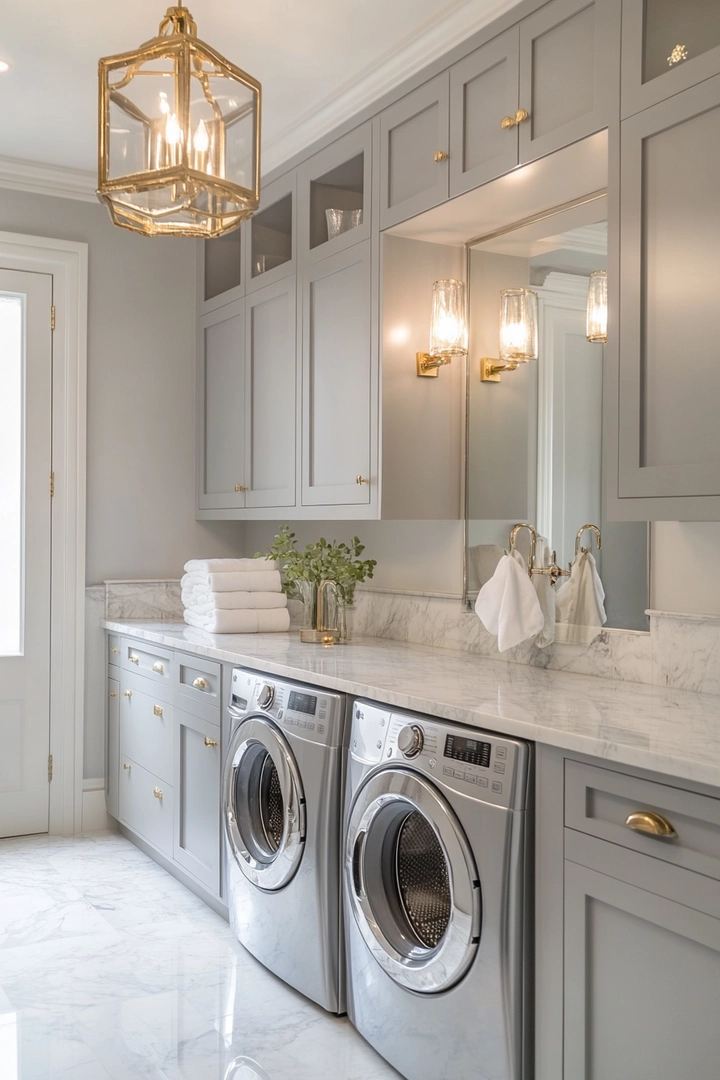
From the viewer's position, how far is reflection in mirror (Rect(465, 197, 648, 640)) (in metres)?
2.40

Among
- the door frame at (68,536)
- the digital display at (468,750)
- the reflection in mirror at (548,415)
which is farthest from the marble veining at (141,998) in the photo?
the reflection in mirror at (548,415)

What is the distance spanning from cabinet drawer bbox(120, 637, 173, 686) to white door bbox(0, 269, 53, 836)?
397mm

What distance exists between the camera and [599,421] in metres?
2.45

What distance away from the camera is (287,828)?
247 cm

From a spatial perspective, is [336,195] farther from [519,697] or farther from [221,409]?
[519,697]

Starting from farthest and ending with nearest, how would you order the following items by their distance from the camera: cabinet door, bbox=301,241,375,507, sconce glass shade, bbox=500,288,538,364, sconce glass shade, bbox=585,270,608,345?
1. cabinet door, bbox=301,241,375,507
2. sconce glass shade, bbox=500,288,538,364
3. sconce glass shade, bbox=585,270,608,345

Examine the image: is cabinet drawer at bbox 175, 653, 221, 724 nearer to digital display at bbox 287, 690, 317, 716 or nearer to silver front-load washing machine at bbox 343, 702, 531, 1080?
digital display at bbox 287, 690, 317, 716

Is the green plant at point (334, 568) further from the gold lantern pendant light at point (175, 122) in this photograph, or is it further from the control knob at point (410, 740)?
the gold lantern pendant light at point (175, 122)

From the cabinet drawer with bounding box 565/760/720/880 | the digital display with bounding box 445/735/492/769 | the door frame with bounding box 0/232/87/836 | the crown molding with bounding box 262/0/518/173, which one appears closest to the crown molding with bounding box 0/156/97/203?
the door frame with bounding box 0/232/87/836

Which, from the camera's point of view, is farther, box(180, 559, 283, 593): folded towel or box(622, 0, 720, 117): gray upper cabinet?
box(180, 559, 283, 593): folded towel

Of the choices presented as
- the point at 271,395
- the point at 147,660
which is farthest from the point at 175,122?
the point at 147,660

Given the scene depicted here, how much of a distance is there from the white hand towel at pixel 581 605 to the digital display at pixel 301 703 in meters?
0.69

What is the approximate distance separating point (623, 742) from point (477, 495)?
140 cm

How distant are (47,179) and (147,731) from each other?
2264 mm
